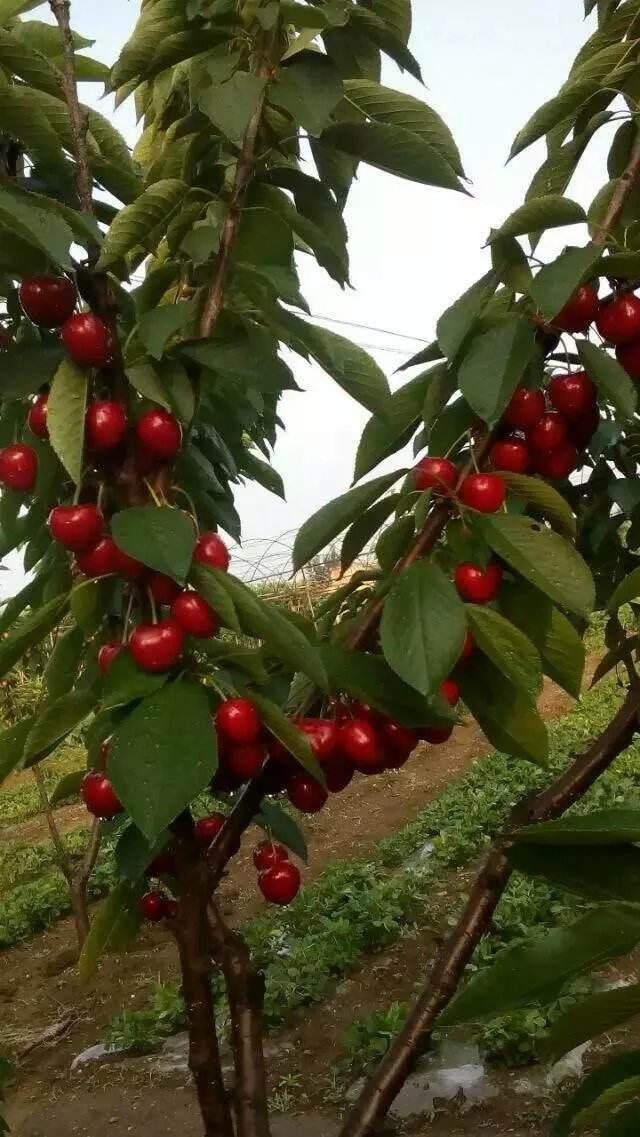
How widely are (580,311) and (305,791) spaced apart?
41cm

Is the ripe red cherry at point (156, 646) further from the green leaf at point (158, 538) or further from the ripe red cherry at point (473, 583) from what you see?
the ripe red cherry at point (473, 583)

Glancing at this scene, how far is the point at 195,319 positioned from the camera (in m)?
0.68

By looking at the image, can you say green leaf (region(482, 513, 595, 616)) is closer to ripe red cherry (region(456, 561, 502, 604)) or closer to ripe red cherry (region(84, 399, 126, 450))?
ripe red cherry (region(456, 561, 502, 604))

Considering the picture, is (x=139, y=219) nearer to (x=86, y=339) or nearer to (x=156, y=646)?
(x=86, y=339)

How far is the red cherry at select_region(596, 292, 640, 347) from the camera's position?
25.2 inches

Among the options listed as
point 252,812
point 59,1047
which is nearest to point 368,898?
point 59,1047

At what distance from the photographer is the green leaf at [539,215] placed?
1.90ft

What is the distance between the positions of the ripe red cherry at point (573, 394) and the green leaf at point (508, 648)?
200 mm

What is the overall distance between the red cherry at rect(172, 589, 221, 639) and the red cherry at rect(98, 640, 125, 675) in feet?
0.15

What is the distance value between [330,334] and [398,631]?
0.81ft

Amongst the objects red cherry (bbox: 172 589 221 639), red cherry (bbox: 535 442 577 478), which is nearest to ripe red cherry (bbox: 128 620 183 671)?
red cherry (bbox: 172 589 221 639)

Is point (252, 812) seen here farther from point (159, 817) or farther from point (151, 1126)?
point (151, 1126)

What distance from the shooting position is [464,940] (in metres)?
0.75

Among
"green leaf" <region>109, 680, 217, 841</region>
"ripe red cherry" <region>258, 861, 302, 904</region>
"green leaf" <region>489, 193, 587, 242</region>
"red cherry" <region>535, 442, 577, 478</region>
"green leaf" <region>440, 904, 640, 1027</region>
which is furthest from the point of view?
"ripe red cherry" <region>258, 861, 302, 904</region>
